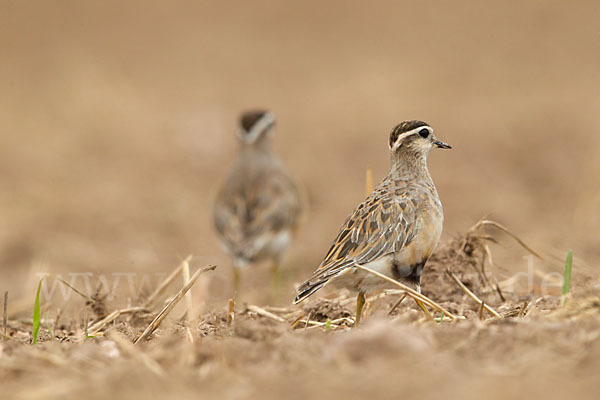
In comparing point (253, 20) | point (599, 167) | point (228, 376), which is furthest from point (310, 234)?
point (253, 20)

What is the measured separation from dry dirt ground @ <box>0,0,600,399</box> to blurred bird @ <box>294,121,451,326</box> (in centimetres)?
30

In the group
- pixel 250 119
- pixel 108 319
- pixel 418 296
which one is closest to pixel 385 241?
pixel 418 296

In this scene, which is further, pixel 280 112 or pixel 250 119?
pixel 280 112

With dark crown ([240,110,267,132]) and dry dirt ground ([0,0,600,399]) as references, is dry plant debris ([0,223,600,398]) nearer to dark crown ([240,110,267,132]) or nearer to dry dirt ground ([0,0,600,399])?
dry dirt ground ([0,0,600,399])

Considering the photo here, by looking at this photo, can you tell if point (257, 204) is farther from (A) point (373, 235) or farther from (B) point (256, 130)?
(A) point (373, 235)

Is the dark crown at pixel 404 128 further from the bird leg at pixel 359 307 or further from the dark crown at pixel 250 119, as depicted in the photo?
the dark crown at pixel 250 119

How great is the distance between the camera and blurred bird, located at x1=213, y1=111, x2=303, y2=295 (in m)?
10.6

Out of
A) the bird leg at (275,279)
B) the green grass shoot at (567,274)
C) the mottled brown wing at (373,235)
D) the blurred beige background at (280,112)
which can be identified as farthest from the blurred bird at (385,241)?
the bird leg at (275,279)

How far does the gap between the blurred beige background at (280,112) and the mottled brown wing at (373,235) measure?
3387mm

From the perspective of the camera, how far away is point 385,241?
20.2ft

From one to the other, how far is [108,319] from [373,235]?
195 centimetres

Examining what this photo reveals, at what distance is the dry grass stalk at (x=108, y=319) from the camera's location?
6531mm

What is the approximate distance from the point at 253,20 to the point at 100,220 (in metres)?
14.5

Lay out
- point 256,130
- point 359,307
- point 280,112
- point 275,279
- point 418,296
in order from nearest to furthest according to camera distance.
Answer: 1. point 418,296
2. point 359,307
3. point 275,279
4. point 256,130
5. point 280,112
